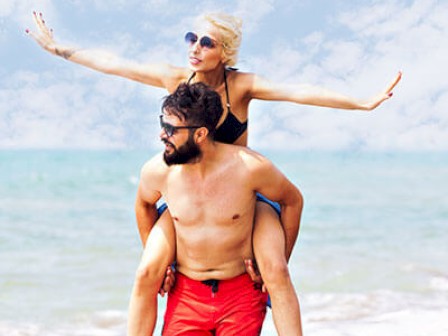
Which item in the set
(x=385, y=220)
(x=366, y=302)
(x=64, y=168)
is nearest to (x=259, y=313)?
(x=366, y=302)

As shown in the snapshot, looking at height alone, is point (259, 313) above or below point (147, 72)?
below

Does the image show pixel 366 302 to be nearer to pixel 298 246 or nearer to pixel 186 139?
pixel 298 246

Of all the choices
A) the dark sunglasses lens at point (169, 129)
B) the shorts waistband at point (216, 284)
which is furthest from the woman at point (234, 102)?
the dark sunglasses lens at point (169, 129)

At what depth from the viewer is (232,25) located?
5.08 meters

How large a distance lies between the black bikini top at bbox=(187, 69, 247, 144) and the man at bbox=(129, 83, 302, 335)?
137 millimetres

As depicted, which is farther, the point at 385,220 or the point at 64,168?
the point at 64,168

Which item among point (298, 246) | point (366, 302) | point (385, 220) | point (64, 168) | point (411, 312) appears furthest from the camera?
point (64, 168)

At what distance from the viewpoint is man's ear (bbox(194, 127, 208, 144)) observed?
15.3 ft

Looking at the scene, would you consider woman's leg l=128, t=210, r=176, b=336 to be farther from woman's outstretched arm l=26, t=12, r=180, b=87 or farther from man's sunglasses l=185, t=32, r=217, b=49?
man's sunglasses l=185, t=32, r=217, b=49

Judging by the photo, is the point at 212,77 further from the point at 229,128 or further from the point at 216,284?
the point at 216,284

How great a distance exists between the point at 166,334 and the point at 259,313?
0.52 metres

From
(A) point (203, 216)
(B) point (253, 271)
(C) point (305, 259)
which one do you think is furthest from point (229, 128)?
(C) point (305, 259)

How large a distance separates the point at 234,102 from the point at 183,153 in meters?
0.49

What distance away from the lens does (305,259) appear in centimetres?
1214
